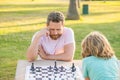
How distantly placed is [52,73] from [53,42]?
3.30 ft

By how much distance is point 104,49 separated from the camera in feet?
10.4

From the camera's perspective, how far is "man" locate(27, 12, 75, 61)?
4.25 m

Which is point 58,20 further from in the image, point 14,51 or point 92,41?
point 14,51

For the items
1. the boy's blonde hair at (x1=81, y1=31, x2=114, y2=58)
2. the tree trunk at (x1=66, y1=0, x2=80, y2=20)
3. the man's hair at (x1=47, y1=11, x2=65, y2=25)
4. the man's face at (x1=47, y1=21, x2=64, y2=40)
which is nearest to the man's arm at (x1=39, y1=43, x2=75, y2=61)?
the man's face at (x1=47, y1=21, x2=64, y2=40)

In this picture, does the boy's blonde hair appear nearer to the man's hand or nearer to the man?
the man

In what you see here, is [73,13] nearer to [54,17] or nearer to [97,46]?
[54,17]

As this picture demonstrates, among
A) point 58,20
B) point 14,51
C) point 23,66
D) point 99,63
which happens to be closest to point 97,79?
point 99,63

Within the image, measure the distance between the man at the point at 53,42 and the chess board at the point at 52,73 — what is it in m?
0.47

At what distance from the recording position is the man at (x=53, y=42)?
4246 millimetres

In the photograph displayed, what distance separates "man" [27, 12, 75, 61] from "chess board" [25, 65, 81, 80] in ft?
1.55

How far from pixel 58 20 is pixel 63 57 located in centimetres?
47

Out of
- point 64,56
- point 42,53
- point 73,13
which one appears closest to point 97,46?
point 64,56

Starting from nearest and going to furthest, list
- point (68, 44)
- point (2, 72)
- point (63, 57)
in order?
point (63, 57), point (68, 44), point (2, 72)

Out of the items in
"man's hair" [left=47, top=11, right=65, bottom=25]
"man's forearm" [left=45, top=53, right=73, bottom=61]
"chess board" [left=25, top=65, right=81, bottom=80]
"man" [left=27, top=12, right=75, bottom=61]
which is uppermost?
"man's hair" [left=47, top=11, right=65, bottom=25]
